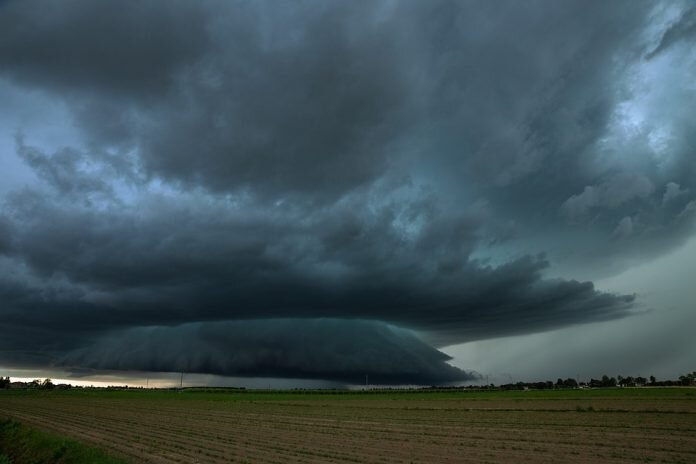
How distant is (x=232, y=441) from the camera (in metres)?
41.8

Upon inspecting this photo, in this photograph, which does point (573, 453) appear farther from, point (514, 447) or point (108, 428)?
point (108, 428)

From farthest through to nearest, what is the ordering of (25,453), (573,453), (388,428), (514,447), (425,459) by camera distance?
(388,428) → (25,453) → (514,447) → (573,453) → (425,459)

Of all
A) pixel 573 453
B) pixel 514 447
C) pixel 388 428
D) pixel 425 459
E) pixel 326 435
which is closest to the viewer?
pixel 425 459

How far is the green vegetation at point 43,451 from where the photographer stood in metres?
31.9

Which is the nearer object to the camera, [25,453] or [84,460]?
[84,460]

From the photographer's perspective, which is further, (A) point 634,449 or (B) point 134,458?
(A) point 634,449

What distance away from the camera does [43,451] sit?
124 feet

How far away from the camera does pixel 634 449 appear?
34656 mm

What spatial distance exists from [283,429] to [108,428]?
20162mm

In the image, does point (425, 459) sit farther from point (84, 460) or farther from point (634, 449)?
point (84, 460)

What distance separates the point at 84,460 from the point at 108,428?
86.5ft

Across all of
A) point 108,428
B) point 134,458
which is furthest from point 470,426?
point 108,428

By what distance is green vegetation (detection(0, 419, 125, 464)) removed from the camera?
105 feet

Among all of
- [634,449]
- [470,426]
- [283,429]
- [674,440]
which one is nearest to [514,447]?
[634,449]
